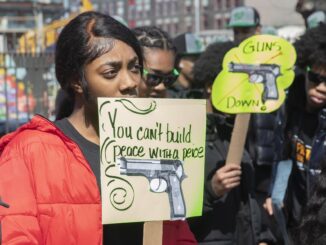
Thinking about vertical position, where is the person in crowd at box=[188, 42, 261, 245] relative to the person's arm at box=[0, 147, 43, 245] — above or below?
below

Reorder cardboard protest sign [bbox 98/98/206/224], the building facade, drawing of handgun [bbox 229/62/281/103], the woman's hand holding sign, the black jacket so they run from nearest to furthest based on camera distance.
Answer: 1. cardboard protest sign [bbox 98/98/206/224]
2. the woman's hand holding sign
3. the black jacket
4. drawing of handgun [bbox 229/62/281/103]
5. the building facade

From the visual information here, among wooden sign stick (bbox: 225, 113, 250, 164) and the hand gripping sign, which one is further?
wooden sign stick (bbox: 225, 113, 250, 164)

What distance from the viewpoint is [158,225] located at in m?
2.02

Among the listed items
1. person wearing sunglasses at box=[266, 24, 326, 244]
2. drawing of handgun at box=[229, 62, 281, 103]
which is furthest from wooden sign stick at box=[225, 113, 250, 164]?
person wearing sunglasses at box=[266, 24, 326, 244]

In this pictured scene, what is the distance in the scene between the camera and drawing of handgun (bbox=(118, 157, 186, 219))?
6.57 ft

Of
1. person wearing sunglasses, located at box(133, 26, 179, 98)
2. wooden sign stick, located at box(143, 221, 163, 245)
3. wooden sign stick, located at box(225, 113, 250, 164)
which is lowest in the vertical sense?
wooden sign stick, located at box(143, 221, 163, 245)

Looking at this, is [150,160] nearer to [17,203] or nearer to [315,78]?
[17,203]

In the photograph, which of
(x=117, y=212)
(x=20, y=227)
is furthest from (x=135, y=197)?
(x=20, y=227)

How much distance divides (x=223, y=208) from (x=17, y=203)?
53.8 inches

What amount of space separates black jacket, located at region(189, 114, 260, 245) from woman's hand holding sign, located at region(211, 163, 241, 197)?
0.06 m

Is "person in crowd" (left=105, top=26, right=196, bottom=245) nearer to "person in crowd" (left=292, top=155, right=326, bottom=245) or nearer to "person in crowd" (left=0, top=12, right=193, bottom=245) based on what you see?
"person in crowd" (left=0, top=12, right=193, bottom=245)

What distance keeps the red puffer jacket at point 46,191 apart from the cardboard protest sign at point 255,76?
1190mm

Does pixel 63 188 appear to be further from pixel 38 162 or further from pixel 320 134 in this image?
pixel 320 134

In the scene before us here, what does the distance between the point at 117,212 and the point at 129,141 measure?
0.69 ft
